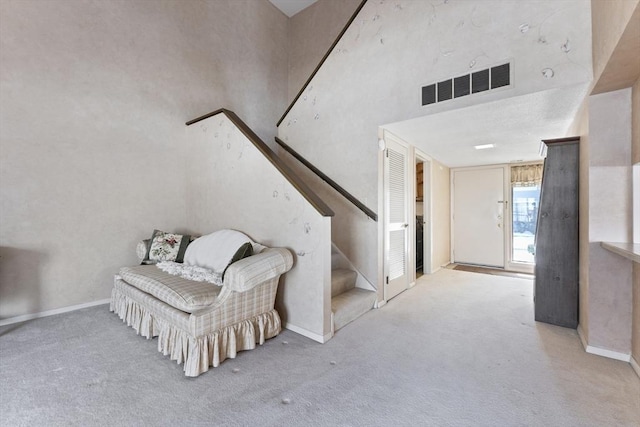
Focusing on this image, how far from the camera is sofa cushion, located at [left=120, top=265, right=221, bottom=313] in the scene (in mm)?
1810

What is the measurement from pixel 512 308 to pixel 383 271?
144 cm

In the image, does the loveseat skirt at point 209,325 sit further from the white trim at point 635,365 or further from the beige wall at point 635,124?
the beige wall at point 635,124

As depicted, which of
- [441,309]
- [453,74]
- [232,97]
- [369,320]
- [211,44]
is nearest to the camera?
[453,74]

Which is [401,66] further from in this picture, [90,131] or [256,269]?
[90,131]

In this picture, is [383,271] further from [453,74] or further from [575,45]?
[575,45]

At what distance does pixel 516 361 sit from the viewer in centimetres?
190

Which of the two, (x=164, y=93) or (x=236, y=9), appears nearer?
(x=164, y=93)

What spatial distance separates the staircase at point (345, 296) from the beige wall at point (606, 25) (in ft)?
8.17

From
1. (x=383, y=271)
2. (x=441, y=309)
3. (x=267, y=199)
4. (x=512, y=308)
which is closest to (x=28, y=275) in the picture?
(x=267, y=199)

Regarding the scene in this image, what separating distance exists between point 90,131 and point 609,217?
476cm

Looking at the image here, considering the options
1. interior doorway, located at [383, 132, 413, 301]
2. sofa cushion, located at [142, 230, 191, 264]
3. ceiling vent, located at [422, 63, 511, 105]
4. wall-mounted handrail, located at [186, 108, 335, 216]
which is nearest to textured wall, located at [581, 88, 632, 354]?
ceiling vent, located at [422, 63, 511, 105]

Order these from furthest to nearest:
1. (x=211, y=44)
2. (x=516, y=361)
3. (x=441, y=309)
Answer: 1. (x=211, y=44)
2. (x=441, y=309)
3. (x=516, y=361)

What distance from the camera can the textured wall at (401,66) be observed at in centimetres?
202

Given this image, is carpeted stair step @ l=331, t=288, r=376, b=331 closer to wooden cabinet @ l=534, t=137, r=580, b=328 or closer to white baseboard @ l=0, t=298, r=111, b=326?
wooden cabinet @ l=534, t=137, r=580, b=328
